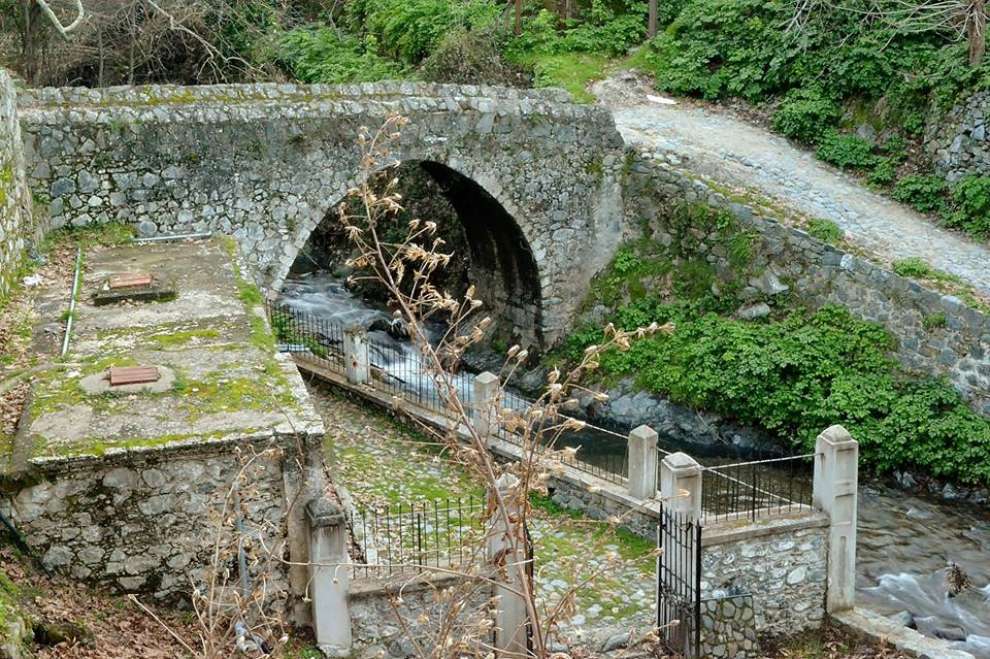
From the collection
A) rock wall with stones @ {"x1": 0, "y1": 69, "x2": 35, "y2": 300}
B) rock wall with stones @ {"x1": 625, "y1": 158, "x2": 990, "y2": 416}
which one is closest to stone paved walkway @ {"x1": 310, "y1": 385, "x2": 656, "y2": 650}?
rock wall with stones @ {"x1": 0, "y1": 69, "x2": 35, "y2": 300}

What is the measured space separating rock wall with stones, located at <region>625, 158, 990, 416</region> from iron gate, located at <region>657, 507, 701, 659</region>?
6432 mm

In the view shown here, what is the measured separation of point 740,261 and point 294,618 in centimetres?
1114

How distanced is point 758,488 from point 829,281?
379cm

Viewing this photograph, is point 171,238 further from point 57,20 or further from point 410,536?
point 410,536

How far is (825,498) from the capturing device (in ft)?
37.7

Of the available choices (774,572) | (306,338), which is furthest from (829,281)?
(306,338)

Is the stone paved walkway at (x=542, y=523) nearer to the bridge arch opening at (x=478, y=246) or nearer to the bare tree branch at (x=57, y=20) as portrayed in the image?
the bridge arch opening at (x=478, y=246)

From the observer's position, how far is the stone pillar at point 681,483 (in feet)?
35.5

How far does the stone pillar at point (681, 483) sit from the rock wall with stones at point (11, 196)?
21.1ft

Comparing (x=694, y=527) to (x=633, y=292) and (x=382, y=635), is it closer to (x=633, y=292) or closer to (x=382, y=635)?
(x=382, y=635)

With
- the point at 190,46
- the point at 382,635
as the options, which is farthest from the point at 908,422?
the point at 190,46

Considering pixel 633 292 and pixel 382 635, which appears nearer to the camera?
pixel 382 635

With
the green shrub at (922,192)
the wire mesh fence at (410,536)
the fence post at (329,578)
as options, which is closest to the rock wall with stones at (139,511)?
the fence post at (329,578)

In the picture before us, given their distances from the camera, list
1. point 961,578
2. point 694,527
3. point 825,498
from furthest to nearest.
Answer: point 961,578 < point 825,498 < point 694,527
